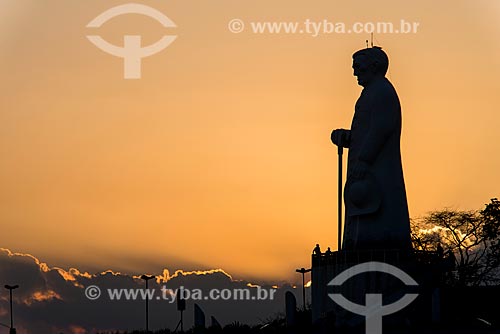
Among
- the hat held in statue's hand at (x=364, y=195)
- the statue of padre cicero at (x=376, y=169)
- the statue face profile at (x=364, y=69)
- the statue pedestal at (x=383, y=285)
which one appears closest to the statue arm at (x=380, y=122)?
the statue of padre cicero at (x=376, y=169)

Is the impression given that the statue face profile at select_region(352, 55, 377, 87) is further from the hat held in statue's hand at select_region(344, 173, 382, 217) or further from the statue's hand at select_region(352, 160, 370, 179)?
the hat held in statue's hand at select_region(344, 173, 382, 217)

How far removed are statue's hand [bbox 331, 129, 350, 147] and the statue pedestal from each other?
4.73m

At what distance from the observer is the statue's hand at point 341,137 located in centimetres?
6338

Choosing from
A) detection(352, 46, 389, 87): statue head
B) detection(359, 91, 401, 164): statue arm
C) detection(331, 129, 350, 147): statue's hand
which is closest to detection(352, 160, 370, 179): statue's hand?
detection(359, 91, 401, 164): statue arm

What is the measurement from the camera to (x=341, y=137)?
2499 inches

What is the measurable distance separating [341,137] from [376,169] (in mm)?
2286

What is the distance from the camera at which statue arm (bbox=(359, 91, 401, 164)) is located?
6159cm

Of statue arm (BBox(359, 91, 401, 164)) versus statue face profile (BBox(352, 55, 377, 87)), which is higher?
statue face profile (BBox(352, 55, 377, 87))

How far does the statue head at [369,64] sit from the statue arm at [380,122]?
0.96 metres

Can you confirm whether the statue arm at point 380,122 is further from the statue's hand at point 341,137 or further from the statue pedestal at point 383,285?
the statue pedestal at point 383,285

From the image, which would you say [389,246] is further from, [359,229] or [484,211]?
[484,211]

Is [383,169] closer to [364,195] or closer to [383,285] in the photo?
[364,195]

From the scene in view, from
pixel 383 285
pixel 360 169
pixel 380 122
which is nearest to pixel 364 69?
pixel 380 122

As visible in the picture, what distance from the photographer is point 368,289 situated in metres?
58.5
